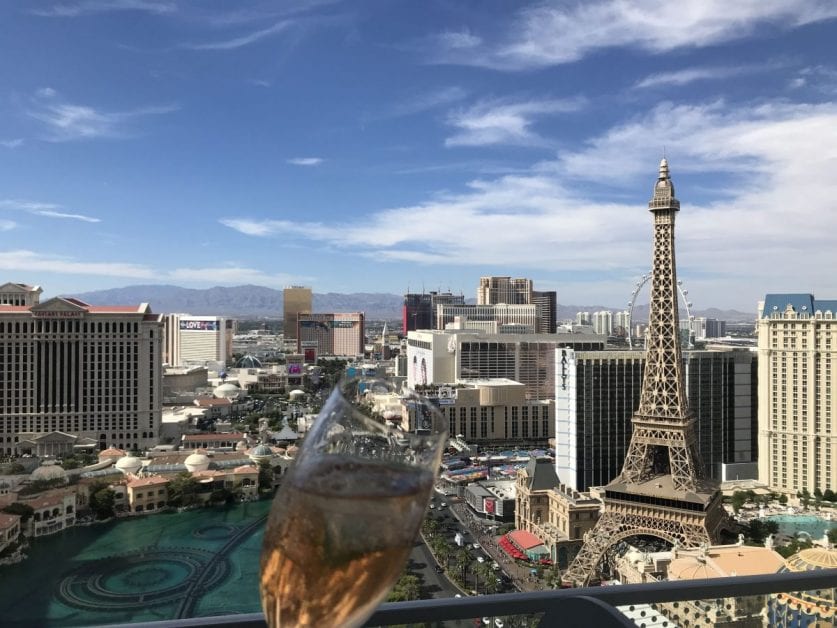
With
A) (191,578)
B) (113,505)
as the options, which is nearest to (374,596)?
(191,578)

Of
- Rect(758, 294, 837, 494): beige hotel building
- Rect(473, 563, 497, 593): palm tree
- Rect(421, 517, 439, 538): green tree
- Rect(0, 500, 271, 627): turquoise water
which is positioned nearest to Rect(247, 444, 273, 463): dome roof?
Rect(0, 500, 271, 627): turquoise water

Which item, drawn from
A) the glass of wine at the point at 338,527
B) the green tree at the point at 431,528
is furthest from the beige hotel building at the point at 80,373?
the glass of wine at the point at 338,527

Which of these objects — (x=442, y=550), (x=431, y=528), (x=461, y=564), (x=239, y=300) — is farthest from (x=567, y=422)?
(x=239, y=300)

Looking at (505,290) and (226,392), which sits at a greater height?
(505,290)

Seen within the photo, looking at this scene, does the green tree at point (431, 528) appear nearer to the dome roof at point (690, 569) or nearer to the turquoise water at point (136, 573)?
the turquoise water at point (136, 573)

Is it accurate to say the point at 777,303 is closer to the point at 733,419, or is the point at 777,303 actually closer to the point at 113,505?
the point at 733,419

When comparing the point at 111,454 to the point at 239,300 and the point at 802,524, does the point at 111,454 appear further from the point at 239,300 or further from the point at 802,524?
the point at 239,300
